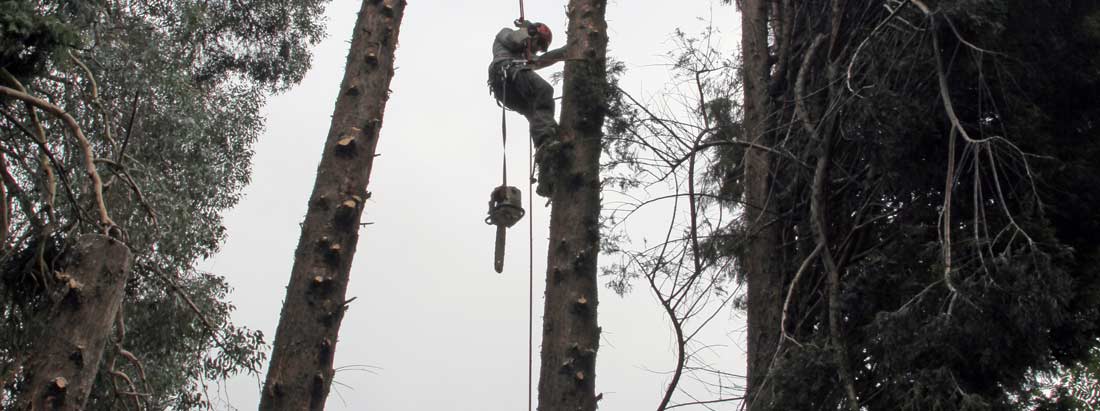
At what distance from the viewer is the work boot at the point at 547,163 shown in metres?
6.04

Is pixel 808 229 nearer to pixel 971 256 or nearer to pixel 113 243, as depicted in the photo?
pixel 971 256

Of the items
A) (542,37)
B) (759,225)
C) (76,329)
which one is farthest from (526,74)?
(76,329)

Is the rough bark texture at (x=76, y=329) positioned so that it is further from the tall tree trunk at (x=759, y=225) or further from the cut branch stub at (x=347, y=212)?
the tall tree trunk at (x=759, y=225)

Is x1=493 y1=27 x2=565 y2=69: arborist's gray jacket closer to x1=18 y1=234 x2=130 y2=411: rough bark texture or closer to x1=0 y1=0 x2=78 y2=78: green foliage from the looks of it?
x1=0 y1=0 x2=78 y2=78: green foliage

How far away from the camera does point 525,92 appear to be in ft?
23.1

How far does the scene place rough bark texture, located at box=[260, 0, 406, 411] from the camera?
17.5 ft

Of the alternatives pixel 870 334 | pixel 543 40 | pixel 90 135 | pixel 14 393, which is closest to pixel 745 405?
pixel 870 334

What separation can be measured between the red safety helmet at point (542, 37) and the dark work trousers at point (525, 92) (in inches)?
11.4

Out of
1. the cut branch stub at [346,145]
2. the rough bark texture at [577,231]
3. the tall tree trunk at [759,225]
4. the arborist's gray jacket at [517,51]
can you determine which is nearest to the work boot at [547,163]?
the rough bark texture at [577,231]

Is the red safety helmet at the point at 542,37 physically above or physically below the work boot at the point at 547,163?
above

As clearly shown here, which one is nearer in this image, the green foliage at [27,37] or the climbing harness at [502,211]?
the green foliage at [27,37]

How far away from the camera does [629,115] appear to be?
248 inches

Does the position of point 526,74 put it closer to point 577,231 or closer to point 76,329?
point 577,231

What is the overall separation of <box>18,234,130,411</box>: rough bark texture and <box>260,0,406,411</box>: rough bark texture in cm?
177
